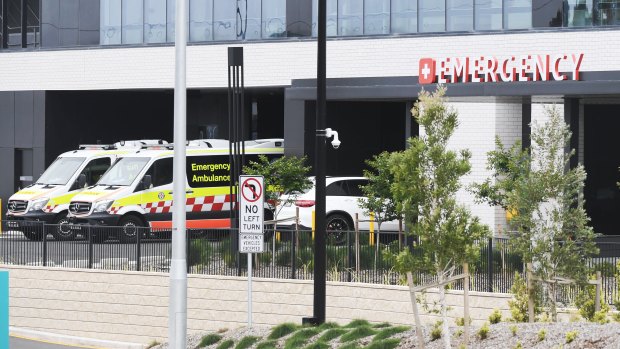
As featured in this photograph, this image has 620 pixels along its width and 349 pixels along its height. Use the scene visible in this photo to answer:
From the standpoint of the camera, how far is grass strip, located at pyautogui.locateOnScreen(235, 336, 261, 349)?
774 inches

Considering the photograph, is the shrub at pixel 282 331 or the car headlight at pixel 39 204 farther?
the car headlight at pixel 39 204

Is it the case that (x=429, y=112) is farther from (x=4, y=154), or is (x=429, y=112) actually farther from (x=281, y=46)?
(x=4, y=154)

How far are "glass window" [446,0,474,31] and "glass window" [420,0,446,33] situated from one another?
18 cm

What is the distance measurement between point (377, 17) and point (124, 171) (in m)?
9.32

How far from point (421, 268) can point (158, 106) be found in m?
33.8

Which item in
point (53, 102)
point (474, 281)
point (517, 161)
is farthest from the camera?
point (53, 102)

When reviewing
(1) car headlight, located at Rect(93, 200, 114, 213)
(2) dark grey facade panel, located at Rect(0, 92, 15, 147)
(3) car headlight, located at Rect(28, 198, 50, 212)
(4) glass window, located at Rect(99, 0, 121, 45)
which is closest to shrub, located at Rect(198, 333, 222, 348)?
(1) car headlight, located at Rect(93, 200, 114, 213)

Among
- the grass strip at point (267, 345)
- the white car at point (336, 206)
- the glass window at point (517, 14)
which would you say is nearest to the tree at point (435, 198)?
the grass strip at point (267, 345)

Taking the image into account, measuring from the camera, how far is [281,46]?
40906mm

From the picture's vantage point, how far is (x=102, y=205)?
34.3 m

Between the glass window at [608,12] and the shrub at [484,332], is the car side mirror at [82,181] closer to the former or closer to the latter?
the glass window at [608,12]

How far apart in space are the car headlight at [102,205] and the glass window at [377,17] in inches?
394

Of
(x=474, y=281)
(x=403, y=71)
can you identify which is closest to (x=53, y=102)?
(x=403, y=71)

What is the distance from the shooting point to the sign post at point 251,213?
2141 cm
